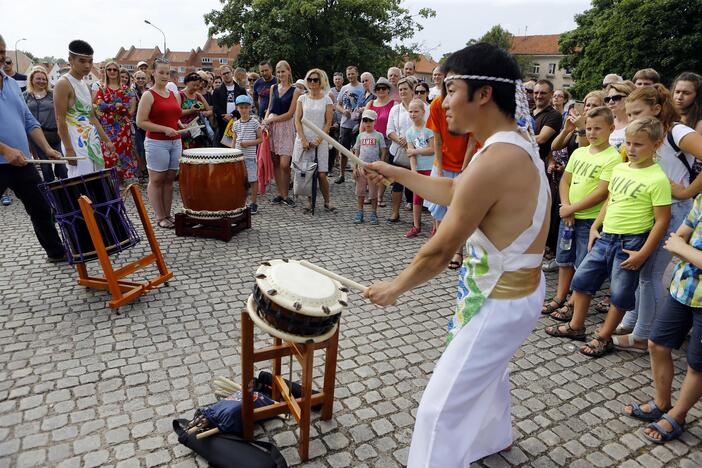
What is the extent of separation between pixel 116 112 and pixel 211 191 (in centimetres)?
338

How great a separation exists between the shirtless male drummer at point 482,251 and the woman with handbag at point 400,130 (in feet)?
15.5

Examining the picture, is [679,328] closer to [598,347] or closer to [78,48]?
[598,347]

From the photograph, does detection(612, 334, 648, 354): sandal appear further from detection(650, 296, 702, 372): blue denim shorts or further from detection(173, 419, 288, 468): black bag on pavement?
detection(173, 419, 288, 468): black bag on pavement

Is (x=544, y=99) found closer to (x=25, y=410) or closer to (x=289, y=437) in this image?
(x=289, y=437)

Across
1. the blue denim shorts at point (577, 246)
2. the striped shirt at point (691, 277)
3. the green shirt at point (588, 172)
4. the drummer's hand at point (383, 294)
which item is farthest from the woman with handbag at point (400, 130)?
the drummer's hand at point (383, 294)

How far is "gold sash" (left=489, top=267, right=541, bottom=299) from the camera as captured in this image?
2004mm

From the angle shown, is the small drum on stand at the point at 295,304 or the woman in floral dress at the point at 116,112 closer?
the small drum on stand at the point at 295,304

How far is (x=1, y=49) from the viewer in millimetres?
4805

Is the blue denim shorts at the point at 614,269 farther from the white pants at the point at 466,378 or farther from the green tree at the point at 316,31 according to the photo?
the green tree at the point at 316,31

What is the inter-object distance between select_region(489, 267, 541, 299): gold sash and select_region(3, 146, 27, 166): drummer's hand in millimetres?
4663

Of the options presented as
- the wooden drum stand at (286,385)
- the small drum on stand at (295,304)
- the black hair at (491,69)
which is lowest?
the wooden drum stand at (286,385)

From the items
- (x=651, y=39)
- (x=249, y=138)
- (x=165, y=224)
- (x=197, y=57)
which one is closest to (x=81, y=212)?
(x=165, y=224)

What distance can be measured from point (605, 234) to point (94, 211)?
4324 millimetres

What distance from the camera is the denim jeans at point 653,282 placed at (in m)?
3.55
